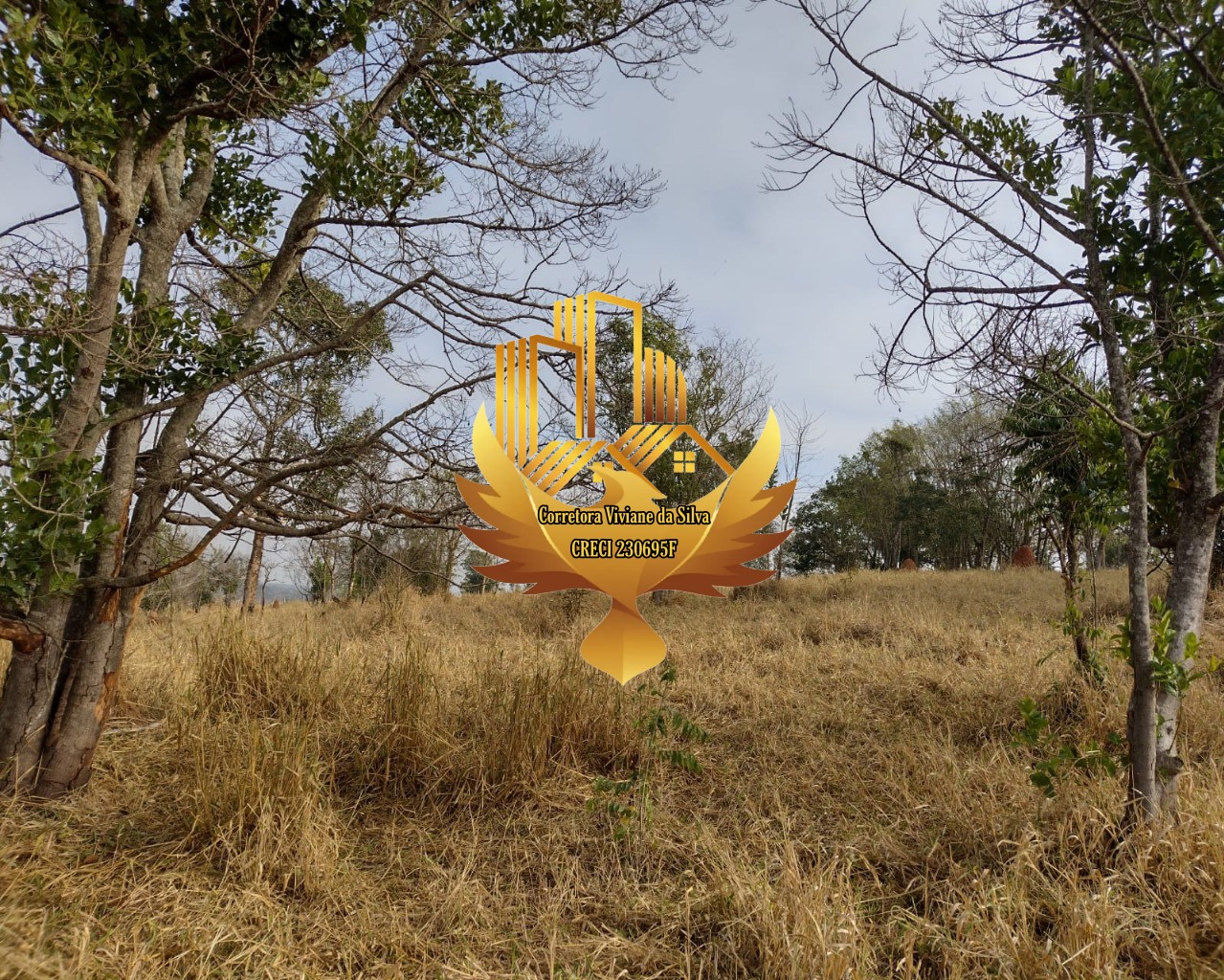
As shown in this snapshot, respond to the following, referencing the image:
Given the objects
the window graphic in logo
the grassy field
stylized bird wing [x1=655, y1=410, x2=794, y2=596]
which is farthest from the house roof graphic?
the grassy field

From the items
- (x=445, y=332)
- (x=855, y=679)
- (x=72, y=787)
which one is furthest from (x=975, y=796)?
(x=72, y=787)

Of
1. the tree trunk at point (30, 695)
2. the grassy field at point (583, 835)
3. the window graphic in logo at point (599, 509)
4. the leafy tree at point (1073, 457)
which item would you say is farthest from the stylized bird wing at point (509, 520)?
the leafy tree at point (1073, 457)

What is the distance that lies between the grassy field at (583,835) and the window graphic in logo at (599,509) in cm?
63

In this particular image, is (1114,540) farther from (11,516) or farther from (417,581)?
(11,516)

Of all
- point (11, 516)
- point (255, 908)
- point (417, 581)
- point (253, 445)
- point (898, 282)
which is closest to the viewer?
point (255, 908)

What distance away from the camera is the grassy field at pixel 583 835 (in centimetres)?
216

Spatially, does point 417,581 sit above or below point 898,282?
below

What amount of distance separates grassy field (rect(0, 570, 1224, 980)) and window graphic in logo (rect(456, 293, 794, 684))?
0.63m

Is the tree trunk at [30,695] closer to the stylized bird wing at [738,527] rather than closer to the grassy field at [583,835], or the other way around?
the grassy field at [583,835]

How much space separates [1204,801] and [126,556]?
16.5ft

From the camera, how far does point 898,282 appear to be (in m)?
3.01

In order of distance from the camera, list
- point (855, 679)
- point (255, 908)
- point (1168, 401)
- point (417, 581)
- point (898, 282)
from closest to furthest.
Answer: point (255, 908), point (898, 282), point (1168, 401), point (855, 679), point (417, 581)

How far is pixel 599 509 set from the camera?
4.56 metres

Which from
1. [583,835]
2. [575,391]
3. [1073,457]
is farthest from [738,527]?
[1073,457]
